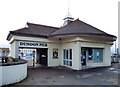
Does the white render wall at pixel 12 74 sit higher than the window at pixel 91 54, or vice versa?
the window at pixel 91 54

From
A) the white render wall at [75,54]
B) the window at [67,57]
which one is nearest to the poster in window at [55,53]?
the window at [67,57]

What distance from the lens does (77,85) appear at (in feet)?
21.3

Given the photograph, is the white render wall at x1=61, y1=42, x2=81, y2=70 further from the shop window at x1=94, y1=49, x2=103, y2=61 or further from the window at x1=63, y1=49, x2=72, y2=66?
the shop window at x1=94, y1=49, x2=103, y2=61

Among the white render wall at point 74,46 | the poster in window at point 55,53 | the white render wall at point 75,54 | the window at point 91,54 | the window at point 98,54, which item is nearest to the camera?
the white render wall at point 75,54

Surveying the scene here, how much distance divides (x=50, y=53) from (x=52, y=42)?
1405mm

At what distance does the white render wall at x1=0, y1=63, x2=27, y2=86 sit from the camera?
20.9 ft

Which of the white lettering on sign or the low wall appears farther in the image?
the white lettering on sign

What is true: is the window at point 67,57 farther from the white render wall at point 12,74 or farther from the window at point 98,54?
the white render wall at point 12,74

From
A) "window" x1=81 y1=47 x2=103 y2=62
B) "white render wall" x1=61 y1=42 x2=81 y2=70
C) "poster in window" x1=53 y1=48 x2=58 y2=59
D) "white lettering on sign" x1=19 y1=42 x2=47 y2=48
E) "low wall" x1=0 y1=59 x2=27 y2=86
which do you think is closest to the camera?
"low wall" x1=0 y1=59 x2=27 y2=86

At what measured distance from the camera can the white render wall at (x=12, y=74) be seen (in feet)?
20.9

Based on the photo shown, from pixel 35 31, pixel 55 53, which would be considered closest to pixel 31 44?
pixel 35 31

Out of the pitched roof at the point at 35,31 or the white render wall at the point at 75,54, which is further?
the pitched roof at the point at 35,31

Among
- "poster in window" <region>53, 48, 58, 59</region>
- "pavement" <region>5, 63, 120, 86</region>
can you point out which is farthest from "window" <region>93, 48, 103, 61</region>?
"poster in window" <region>53, 48, 58, 59</region>

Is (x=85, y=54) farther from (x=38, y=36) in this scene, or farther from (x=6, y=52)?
(x=6, y=52)
